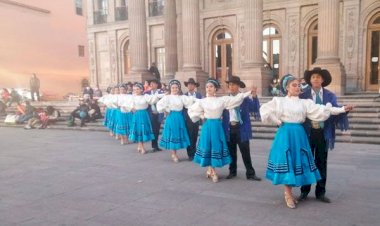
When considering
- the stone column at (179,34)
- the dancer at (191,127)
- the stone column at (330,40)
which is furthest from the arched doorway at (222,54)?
the dancer at (191,127)

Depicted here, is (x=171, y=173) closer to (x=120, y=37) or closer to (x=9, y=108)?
(x=9, y=108)

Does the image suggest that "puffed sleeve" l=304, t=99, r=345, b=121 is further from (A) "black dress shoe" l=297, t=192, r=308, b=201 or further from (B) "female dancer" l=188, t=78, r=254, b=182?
(B) "female dancer" l=188, t=78, r=254, b=182

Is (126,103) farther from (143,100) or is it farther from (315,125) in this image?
(315,125)

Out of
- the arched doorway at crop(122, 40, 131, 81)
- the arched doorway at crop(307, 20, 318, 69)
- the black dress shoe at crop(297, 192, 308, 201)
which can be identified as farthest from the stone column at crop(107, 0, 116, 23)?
the black dress shoe at crop(297, 192, 308, 201)

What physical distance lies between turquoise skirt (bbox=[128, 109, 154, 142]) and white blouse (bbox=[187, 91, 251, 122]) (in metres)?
2.97

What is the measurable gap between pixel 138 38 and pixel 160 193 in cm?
1381

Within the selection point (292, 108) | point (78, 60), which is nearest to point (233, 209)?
point (292, 108)

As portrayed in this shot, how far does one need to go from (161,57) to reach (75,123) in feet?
29.1

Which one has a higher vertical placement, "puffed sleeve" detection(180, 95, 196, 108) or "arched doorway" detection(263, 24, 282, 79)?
"arched doorway" detection(263, 24, 282, 79)

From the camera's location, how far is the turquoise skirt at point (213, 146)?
6.18 m

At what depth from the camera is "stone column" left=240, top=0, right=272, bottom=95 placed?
15.2 m

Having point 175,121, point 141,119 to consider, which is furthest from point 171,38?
point 175,121

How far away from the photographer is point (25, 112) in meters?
17.3

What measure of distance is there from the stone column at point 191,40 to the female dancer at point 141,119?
7.27m
